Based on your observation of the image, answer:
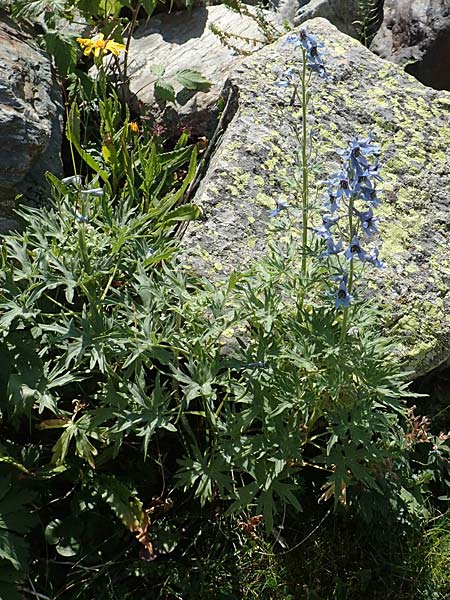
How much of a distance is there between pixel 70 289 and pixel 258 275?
748mm

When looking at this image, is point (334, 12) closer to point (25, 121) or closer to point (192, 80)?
point (192, 80)

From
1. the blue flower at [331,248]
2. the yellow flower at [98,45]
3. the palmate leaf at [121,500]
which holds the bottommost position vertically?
the palmate leaf at [121,500]

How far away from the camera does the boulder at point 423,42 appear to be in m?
4.95

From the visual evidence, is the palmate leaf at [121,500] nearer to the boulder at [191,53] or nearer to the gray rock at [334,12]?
the boulder at [191,53]

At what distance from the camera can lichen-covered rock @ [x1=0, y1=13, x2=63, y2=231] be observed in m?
3.78

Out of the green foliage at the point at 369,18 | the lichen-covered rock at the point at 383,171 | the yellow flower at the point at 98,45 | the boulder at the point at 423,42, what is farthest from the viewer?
the green foliage at the point at 369,18

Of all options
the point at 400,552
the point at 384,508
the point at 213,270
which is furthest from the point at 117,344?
the point at 400,552

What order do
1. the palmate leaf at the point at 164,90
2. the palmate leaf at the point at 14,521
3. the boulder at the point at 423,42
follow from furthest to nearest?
the boulder at the point at 423,42 < the palmate leaf at the point at 164,90 < the palmate leaf at the point at 14,521

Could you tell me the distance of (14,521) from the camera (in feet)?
9.59

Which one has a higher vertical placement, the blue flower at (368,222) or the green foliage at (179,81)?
the blue flower at (368,222)

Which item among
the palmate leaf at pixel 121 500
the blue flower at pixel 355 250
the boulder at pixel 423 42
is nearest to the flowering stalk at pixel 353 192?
the blue flower at pixel 355 250

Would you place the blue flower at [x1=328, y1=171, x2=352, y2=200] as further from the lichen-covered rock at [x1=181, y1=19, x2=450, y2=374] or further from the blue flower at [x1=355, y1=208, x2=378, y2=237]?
the lichen-covered rock at [x1=181, y1=19, x2=450, y2=374]

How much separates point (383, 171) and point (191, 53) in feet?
5.89

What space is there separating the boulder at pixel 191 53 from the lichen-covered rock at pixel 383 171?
0.57m
